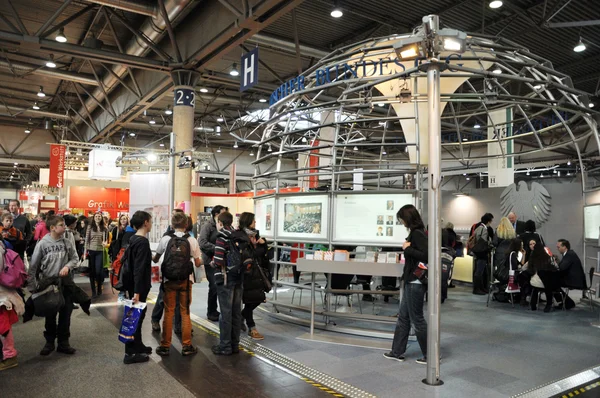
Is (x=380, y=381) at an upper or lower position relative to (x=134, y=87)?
lower

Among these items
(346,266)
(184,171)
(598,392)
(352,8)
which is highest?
(352,8)

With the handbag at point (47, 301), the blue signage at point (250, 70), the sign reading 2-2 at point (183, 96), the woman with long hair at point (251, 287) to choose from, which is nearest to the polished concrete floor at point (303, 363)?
the woman with long hair at point (251, 287)

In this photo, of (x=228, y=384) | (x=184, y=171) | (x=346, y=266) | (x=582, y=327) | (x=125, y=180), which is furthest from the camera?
(x=125, y=180)

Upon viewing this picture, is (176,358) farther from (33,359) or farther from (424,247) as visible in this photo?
(424,247)

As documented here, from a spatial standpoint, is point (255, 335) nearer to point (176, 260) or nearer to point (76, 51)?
point (176, 260)

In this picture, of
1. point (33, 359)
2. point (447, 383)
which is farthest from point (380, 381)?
point (33, 359)

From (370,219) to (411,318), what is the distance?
1670 mm

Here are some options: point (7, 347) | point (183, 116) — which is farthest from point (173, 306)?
point (183, 116)

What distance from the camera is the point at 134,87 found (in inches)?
683

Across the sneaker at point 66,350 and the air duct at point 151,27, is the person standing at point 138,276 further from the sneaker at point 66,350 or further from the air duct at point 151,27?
the air duct at point 151,27

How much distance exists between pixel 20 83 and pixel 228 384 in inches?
727

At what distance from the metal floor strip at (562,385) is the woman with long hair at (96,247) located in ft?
24.5

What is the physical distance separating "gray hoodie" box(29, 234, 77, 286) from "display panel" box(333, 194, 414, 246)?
336 cm

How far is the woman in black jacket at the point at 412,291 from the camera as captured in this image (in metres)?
5.07
